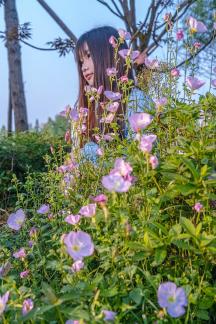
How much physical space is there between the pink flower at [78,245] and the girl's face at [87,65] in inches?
82.5

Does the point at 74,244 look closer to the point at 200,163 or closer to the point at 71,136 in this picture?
the point at 200,163

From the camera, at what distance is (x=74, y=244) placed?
119 centimetres

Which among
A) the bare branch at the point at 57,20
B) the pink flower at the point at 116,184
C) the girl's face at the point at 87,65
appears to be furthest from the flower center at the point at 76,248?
the bare branch at the point at 57,20

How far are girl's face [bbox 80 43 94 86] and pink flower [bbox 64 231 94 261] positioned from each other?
2.09 meters

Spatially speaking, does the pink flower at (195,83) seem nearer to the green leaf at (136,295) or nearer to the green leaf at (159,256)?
the green leaf at (159,256)

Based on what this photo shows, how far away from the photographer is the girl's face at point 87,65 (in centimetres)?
322

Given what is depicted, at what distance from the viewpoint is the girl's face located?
322cm

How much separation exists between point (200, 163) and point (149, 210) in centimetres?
19

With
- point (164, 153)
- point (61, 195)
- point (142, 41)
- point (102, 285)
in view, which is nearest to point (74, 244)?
point (102, 285)

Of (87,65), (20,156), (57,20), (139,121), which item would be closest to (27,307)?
(139,121)

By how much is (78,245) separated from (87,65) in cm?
221

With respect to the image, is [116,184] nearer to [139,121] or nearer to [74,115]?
[139,121]

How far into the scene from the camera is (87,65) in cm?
327

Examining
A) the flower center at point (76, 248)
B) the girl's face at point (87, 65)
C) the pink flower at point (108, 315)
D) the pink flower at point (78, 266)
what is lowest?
the pink flower at point (108, 315)
